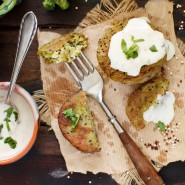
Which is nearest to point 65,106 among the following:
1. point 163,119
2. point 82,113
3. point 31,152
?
point 82,113

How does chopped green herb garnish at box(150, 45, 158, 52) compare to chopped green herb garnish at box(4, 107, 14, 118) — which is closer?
chopped green herb garnish at box(150, 45, 158, 52)

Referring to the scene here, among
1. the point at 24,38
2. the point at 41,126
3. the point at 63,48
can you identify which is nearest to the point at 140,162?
the point at 41,126

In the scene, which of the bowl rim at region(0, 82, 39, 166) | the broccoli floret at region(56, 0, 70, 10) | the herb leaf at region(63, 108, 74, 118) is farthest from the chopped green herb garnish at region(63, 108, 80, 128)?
the broccoli floret at region(56, 0, 70, 10)

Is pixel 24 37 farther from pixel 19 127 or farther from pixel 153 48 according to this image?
pixel 153 48

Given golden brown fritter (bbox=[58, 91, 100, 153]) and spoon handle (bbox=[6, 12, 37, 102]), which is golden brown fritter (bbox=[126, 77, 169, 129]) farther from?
spoon handle (bbox=[6, 12, 37, 102])

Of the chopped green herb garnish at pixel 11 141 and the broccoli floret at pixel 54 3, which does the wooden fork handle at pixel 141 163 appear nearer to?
the chopped green herb garnish at pixel 11 141

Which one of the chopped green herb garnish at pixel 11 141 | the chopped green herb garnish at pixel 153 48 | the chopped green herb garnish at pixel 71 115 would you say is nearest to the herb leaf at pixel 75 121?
the chopped green herb garnish at pixel 71 115
